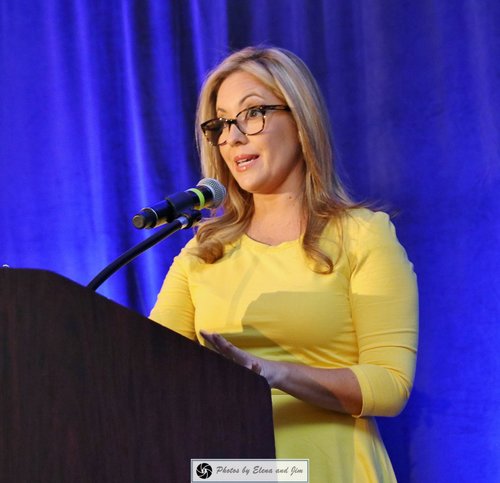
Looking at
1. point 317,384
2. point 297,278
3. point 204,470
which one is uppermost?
point 297,278

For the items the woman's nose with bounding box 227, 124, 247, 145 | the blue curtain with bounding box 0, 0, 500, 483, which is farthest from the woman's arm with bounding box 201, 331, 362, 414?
the blue curtain with bounding box 0, 0, 500, 483

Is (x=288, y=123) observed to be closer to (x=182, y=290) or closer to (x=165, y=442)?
(x=182, y=290)

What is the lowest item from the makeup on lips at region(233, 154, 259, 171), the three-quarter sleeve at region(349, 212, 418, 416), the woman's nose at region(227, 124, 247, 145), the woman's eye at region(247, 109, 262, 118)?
the three-quarter sleeve at region(349, 212, 418, 416)

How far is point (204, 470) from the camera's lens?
102 cm

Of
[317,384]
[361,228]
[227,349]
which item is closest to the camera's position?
[227,349]

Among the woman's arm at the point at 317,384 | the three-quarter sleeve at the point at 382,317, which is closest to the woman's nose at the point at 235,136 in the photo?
the three-quarter sleeve at the point at 382,317

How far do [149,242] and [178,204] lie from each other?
3.4 inches

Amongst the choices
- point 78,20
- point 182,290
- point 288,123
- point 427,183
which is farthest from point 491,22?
point 78,20

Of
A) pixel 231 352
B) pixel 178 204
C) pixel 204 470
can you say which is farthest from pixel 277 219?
pixel 204 470

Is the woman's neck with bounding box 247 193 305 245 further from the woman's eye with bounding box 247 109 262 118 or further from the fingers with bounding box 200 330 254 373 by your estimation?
the fingers with bounding box 200 330 254 373

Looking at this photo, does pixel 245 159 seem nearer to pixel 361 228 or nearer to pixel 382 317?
pixel 361 228

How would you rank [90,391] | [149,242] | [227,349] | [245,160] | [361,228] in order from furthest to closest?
[245,160] < [361,228] < [149,242] < [227,349] < [90,391]

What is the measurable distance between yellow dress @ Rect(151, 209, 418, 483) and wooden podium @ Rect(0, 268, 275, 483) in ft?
1.88

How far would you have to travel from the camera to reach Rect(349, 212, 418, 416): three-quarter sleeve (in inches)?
60.8
